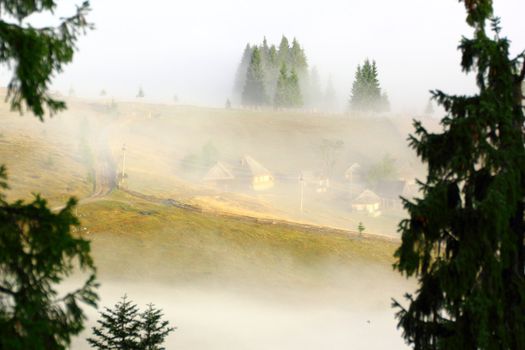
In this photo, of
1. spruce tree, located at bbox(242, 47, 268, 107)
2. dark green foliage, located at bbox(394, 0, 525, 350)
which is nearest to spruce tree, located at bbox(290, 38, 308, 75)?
spruce tree, located at bbox(242, 47, 268, 107)

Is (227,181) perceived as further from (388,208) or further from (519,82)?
(519,82)

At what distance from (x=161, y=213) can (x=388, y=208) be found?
52.0 metres

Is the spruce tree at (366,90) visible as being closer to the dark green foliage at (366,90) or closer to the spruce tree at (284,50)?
the dark green foliage at (366,90)

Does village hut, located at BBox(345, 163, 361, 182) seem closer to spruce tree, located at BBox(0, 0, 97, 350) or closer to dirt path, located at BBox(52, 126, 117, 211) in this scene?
dirt path, located at BBox(52, 126, 117, 211)

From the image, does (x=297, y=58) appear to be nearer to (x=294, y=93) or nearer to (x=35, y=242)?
(x=294, y=93)

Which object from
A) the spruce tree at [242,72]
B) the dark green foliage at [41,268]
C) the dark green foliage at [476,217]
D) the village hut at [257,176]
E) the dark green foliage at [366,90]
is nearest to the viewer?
the dark green foliage at [41,268]

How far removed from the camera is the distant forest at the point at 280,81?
13025 cm

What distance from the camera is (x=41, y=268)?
633 centimetres

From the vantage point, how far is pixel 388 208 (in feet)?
301

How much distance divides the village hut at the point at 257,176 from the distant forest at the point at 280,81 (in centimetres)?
3886

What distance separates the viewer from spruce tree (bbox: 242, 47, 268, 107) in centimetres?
13250

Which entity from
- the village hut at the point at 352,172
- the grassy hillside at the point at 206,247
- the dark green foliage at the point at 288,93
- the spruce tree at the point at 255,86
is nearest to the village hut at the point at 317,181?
the village hut at the point at 352,172

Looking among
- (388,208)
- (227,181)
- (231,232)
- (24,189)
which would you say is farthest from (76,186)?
(388,208)

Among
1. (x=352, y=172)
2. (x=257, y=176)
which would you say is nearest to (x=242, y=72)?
(x=352, y=172)
